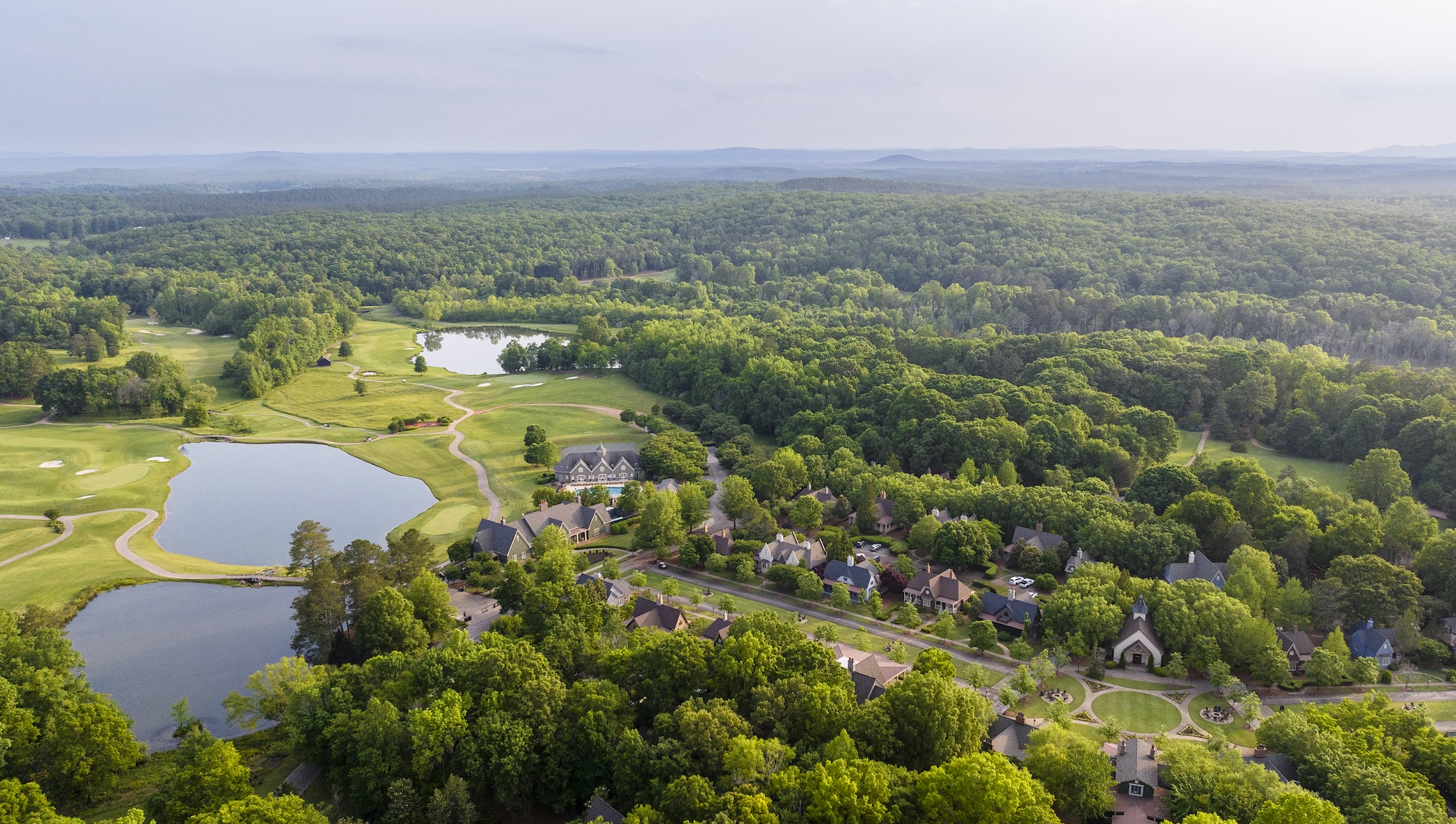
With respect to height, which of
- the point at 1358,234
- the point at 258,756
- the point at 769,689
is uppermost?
the point at 1358,234

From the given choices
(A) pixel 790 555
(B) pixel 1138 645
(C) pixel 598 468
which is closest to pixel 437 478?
(C) pixel 598 468

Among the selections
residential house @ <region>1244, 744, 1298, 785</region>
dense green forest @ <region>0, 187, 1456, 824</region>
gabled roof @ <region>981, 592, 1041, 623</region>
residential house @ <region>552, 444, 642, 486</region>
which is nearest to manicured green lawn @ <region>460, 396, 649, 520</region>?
residential house @ <region>552, 444, 642, 486</region>

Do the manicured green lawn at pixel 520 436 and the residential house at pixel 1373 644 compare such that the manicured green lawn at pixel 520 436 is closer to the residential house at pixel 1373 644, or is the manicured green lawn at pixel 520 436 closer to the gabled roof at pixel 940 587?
the gabled roof at pixel 940 587

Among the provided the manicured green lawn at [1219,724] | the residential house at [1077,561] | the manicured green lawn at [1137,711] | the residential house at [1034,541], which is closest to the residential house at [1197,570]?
the residential house at [1077,561]

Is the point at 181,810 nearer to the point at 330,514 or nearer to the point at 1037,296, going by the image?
the point at 330,514

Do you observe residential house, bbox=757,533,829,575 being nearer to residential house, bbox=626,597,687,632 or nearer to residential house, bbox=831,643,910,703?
residential house, bbox=626,597,687,632

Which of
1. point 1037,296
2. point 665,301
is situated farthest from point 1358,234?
point 665,301
